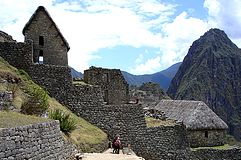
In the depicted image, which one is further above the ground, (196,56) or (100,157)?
(196,56)

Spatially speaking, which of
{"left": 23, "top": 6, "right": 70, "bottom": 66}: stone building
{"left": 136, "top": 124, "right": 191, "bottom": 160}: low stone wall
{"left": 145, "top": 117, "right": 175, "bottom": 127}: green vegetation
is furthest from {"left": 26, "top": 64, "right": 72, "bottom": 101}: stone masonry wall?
{"left": 145, "top": 117, "right": 175, "bottom": 127}: green vegetation

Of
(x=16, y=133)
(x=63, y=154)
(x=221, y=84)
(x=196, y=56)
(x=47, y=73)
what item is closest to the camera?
(x=16, y=133)

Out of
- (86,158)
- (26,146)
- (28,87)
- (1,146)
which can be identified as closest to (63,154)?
(86,158)

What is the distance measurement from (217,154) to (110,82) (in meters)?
9.53

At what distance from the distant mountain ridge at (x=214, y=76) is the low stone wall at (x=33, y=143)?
4229 inches

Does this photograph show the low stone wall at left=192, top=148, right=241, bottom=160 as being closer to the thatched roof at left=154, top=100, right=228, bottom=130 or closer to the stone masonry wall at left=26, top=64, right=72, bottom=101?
the thatched roof at left=154, top=100, right=228, bottom=130

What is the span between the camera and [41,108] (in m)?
18.1

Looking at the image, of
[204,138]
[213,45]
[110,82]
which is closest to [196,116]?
[204,138]

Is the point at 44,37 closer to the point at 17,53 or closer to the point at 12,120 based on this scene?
the point at 17,53

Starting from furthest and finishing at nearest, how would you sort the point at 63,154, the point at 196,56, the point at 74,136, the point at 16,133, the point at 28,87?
the point at 196,56 → the point at 28,87 → the point at 74,136 → the point at 63,154 → the point at 16,133

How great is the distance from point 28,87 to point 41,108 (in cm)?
430

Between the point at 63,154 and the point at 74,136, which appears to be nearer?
the point at 63,154

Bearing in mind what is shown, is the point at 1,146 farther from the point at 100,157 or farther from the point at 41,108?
the point at 100,157

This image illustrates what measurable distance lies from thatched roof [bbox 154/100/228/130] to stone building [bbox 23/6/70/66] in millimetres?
11882
